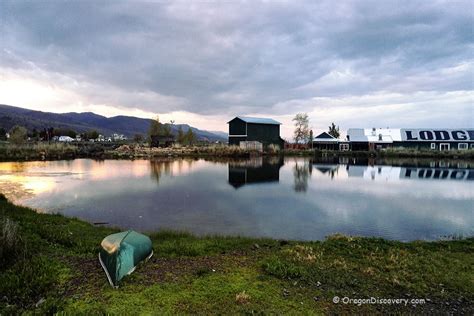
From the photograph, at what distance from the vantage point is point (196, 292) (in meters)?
6.00

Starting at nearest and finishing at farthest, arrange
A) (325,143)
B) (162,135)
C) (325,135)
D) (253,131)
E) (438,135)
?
1. (253,131)
2. (162,135)
3. (438,135)
4. (325,143)
5. (325,135)

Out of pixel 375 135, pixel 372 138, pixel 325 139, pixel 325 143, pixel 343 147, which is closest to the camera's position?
pixel 372 138

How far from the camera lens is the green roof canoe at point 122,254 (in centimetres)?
631

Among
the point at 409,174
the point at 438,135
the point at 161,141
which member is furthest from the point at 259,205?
the point at 438,135

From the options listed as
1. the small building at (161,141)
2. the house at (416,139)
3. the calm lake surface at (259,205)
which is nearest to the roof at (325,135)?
the house at (416,139)

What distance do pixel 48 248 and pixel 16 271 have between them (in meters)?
1.83

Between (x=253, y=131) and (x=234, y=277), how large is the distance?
59121mm

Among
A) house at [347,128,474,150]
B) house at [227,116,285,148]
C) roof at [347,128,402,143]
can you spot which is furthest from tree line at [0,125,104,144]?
roof at [347,128,402,143]

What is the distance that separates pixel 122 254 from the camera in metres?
6.63

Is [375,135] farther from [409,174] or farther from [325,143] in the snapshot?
[409,174]

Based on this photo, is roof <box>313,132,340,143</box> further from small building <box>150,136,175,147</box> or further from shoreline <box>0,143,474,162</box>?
small building <box>150,136,175,147</box>

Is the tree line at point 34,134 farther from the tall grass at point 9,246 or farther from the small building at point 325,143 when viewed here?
the small building at point 325,143

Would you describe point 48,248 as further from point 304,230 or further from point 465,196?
point 465,196

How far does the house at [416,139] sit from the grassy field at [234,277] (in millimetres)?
68103
